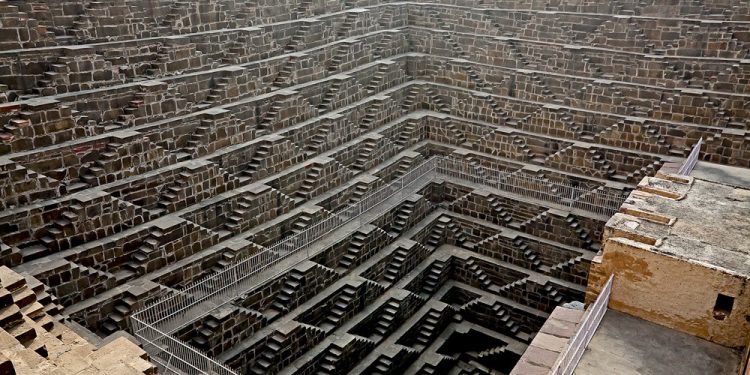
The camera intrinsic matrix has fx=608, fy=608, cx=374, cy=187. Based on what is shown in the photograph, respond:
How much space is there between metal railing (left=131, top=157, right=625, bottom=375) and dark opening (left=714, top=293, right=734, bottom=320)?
→ 30.9ft

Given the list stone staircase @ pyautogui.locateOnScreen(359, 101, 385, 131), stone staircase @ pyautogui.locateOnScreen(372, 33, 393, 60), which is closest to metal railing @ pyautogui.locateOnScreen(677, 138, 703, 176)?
stone staircase @ pyautogui.locateOnScreen(359, 101, 385, 131)

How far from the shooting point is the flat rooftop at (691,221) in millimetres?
10586

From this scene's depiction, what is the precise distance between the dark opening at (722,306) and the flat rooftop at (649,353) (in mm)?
564

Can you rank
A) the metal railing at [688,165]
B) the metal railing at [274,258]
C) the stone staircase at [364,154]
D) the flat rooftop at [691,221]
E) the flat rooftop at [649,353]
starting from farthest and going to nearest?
the stone staircase at [364,154]
the metal railing at [688,165]
the metal railing at [274,258]
the flat rooftop at [691,221]
the flat rooftop at [649,353]

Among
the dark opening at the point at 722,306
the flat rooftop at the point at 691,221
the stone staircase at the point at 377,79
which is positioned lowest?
the dark opening at the point at 722,306

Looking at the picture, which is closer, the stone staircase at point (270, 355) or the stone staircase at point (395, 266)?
the stone staircase at point (270, 355)

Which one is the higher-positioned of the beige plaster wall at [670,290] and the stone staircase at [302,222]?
the beige plaster wall at [670,290]

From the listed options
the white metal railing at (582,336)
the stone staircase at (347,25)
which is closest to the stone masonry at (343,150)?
the stone staircase at (347,25)

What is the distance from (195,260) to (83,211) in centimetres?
288

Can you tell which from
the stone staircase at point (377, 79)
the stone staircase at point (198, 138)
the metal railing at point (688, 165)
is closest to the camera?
the metal railing at point (688, 165)

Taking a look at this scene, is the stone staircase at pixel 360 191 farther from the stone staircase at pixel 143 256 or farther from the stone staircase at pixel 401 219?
the stone staircase at pixel 143 256

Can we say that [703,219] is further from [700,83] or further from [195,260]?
[195,260]

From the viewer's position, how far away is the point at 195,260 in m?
15.2

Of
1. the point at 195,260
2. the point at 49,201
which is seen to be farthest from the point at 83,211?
the point at 195,260
